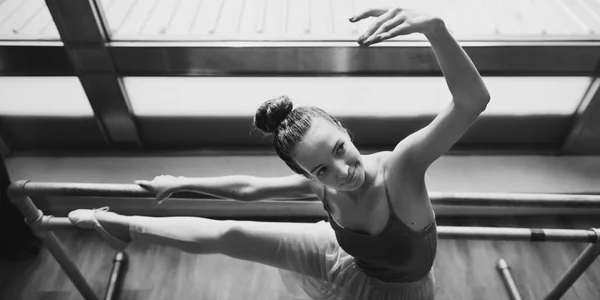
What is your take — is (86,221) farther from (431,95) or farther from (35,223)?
(431,95)

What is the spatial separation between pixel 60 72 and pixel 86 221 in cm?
64

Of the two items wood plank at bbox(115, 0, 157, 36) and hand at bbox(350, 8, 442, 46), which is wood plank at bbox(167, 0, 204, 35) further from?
hand at bbox(350, 8, 442, 46)

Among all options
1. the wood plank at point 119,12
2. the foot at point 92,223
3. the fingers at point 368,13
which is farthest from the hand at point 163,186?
the wood plank at point 119,12

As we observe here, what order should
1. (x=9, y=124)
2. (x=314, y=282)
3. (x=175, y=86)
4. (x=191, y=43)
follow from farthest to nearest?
(x=9, y=124) < (x=175, y=86) < (x=191, y=43) < (x=314, y=282)

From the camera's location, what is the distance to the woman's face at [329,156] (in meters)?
0.86

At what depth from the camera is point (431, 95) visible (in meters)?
1.70

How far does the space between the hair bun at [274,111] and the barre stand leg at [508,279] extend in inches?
45.3

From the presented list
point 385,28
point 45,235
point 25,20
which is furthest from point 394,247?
point 25,20

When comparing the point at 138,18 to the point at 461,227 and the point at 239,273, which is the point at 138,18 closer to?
the point at 239,273

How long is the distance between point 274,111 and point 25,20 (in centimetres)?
127

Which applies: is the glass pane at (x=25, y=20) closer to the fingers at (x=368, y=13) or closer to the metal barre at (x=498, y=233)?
the metal barre at (x=498, y=233)

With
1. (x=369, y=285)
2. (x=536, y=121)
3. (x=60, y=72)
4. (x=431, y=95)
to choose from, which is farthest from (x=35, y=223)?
(x=536, y=121)

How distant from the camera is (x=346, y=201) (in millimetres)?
978

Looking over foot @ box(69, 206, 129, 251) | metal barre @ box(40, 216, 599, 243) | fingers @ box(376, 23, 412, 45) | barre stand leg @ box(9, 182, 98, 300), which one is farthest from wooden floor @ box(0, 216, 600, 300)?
fingers @ box(376, 23, 412, 45)
